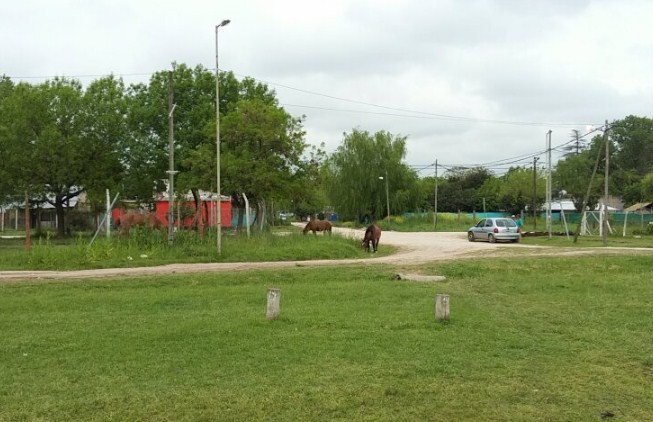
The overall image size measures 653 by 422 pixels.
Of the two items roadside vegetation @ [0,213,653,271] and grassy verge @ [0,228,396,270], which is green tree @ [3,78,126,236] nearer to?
roadside vegetation @ [0,213,653,271]

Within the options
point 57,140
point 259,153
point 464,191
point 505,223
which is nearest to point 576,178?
point 464,191

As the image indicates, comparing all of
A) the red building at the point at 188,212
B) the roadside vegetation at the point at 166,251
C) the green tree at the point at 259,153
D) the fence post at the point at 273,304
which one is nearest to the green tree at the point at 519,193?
the red building at the point at 188,212

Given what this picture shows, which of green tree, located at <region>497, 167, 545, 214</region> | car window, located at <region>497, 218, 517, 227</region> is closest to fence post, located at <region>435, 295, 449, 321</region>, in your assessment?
car window, located at <region>497, 218, 517, 227</region>

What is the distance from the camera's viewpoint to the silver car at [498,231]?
113ft

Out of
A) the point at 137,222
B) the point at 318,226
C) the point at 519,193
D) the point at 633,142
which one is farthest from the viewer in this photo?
the point at 633,142

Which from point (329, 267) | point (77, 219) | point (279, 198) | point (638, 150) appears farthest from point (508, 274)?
point (638, 150)

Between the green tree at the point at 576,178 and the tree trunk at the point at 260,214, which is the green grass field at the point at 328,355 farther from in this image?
the green tree at the point at 576,178

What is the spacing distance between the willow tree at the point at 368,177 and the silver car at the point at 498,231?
92.8ft

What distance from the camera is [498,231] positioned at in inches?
1366

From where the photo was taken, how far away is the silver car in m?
34.6

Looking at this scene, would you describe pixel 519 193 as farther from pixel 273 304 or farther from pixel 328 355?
pixel 328 355

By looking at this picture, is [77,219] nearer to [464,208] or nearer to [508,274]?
[508,274]

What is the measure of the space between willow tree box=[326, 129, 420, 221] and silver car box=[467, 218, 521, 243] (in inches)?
1114

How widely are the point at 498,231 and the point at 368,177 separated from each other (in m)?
30.9
